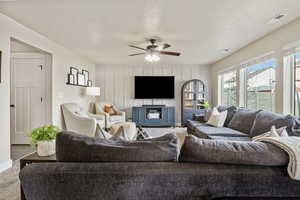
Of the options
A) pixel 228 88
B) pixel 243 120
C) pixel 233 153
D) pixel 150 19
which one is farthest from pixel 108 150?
pixel 228 88

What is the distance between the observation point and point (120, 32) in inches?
145

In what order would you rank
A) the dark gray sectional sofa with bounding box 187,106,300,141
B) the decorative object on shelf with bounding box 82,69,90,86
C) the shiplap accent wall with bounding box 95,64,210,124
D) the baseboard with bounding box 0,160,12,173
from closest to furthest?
the dark gray sectional sofa with bounding box 187,106,300,141 → the baseboard with bounding box 0,160,12,173 → the decorative object on shelf with bounding box 82,69,90,86 → the shiplap accent wall with bounding box 95,64,210,124

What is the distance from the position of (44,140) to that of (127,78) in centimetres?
579

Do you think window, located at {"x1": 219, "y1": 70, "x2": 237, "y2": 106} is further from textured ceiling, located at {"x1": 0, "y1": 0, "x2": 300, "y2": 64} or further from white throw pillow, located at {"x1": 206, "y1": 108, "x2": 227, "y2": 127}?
white throw pillow, located at {"x1": 206, "y1": 108, "x2": 227, "y2": 127}

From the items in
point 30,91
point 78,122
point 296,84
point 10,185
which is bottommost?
point 10,185

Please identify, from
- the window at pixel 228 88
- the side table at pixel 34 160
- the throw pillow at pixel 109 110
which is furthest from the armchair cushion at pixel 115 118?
the side table at pixel 34 160

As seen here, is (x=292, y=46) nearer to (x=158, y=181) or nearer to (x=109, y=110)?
(x=158, y=181)

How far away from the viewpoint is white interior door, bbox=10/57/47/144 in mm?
4203

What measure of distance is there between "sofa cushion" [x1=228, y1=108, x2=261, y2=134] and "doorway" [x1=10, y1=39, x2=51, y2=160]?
3.89 meters

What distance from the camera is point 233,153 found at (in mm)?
1105

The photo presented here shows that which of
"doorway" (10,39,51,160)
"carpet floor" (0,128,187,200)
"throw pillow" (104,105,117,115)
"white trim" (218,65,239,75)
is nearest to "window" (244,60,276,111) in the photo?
"white trim" (218,65,239,75)

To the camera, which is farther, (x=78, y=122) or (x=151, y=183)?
(x=78, y=122)

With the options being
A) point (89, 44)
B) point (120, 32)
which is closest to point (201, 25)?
point (120, 32)

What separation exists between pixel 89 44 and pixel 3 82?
2.08 m
